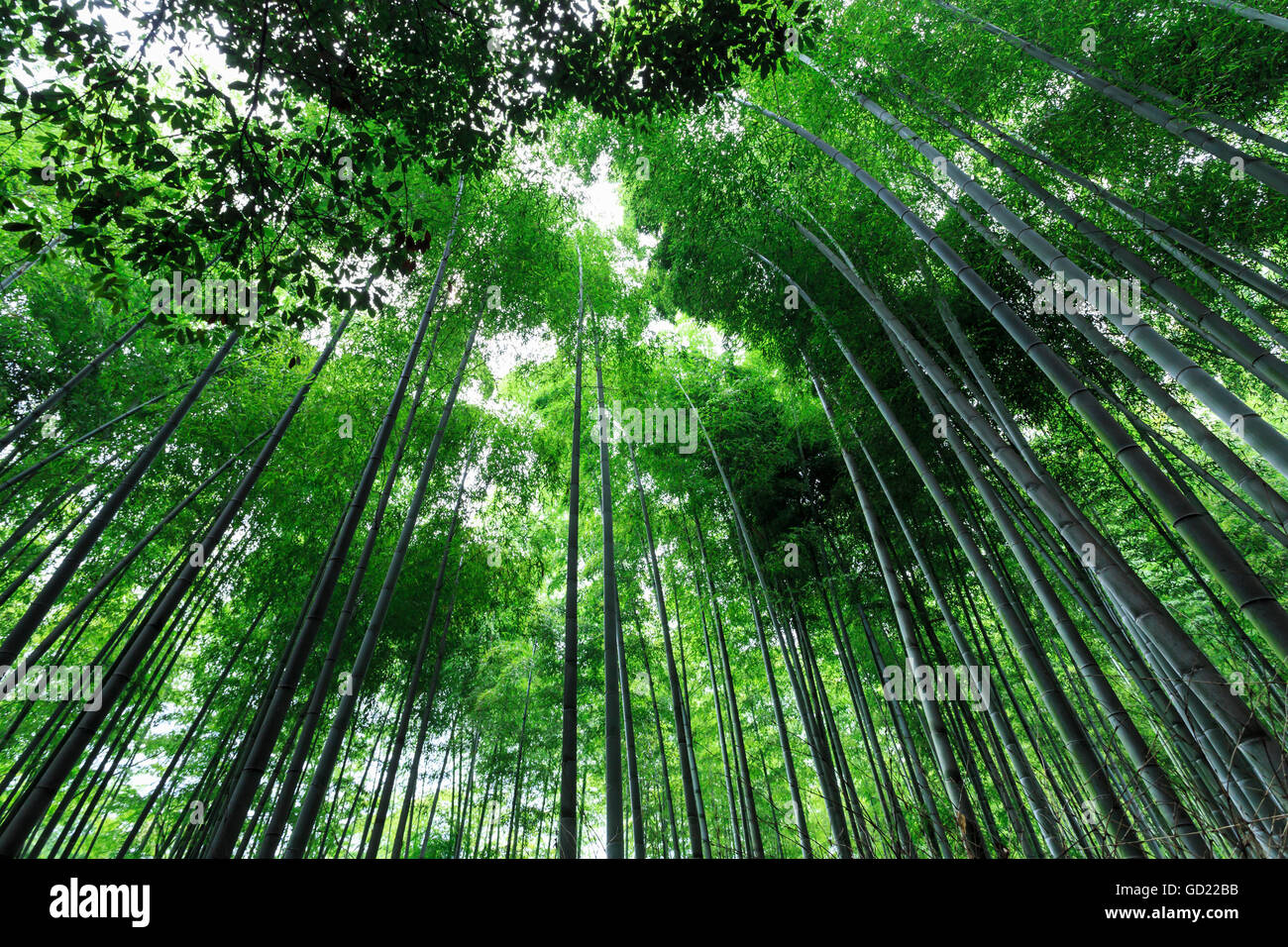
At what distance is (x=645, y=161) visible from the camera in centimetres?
480

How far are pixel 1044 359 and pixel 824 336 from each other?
2925 mm

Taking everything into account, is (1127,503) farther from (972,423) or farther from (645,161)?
(645,161)

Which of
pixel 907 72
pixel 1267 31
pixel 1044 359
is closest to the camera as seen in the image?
pixel 1044 359

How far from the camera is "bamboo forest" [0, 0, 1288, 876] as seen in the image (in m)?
1.87

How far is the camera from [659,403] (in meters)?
6.39

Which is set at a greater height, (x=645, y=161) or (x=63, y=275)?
(x=645, y=161)

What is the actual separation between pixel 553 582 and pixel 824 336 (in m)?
5.14

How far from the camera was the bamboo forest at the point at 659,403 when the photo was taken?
1.87 metres

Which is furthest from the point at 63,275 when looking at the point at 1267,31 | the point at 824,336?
the point at 1267,31

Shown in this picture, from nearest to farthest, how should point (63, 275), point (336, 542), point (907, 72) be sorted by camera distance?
point (336, 542) < point (907, 72) < point (63, 275)

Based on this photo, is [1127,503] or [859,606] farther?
[1127,503]

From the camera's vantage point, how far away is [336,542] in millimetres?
2557
